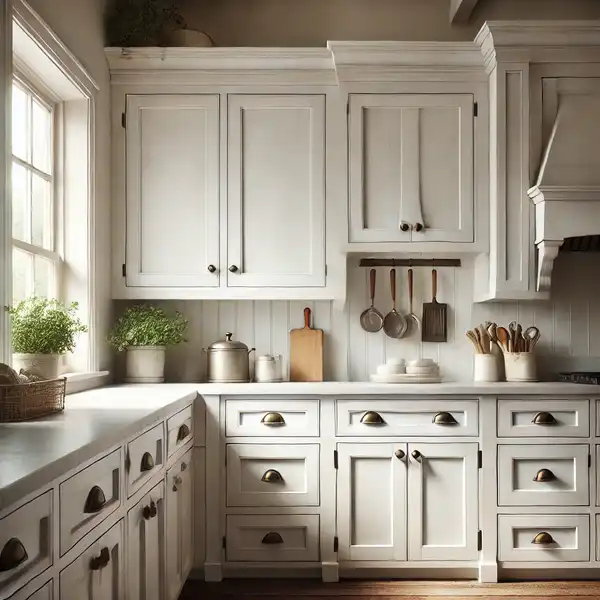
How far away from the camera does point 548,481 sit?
10.9 ft

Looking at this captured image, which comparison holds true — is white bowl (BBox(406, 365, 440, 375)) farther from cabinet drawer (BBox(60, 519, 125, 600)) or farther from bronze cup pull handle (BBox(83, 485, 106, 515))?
bronze cup pull handle (BBox(83, 485, 106, 515))

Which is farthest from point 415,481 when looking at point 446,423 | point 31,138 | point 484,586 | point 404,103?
point 31,138

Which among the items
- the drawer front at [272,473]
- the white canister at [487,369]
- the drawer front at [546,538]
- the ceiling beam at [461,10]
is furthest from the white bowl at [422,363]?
the ceiling beam at [461,10]

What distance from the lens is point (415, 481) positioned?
3.33 m

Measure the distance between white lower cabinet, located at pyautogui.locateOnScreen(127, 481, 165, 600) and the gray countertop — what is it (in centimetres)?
24

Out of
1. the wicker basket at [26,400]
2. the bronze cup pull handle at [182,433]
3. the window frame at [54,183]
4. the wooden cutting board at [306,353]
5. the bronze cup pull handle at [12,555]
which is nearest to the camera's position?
the bronze cup pull handle at [12,555]

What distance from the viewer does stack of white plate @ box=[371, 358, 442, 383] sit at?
11.6 ft

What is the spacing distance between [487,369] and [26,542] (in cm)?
271

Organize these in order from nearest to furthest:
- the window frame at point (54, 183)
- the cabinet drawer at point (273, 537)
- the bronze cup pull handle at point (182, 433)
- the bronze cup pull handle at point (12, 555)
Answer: the bronze cup pull handle at point (12, 555)
the bronze cup pull handle at point (182, 433)
the window frame at point (54, 183)
the cabinet drawer at point (273, 537)

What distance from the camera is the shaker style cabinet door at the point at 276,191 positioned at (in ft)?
12.0

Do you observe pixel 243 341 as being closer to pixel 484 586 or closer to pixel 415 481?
pixel 415 481

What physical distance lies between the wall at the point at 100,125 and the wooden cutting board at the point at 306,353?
85 cm

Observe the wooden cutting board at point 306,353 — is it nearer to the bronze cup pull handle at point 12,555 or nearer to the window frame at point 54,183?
the window frame at point 54,183

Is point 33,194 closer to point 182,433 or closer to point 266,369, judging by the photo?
point 182,433
